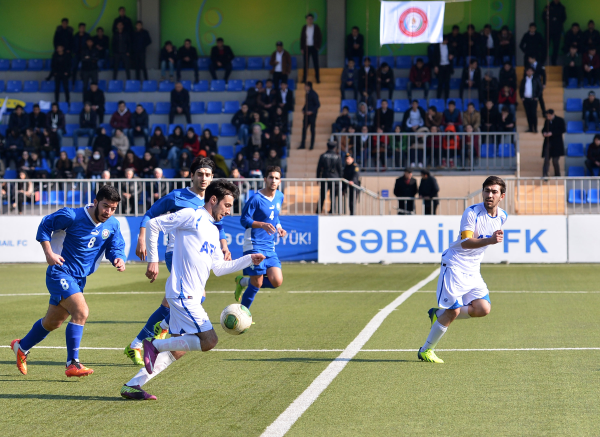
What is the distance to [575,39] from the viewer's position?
27.6m

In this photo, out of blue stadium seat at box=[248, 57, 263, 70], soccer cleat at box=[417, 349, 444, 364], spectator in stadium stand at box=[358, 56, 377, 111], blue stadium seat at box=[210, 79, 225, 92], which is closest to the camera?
soccer cleat at box=[417, 349, 444, 364]

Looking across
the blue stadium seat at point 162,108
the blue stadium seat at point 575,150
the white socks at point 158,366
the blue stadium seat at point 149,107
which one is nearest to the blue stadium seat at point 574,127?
the blue stadium seat at point 575,150

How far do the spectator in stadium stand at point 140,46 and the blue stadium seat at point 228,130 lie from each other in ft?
13.7

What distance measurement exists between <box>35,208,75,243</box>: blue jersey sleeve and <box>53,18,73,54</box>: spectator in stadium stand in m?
23.9

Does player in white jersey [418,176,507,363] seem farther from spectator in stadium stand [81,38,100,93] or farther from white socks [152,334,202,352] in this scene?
spectator in stadium stand [81,38,100,93]

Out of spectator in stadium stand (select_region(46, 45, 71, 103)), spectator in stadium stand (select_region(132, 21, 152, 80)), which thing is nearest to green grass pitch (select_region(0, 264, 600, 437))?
spectator in stadium stand (select_region(46, 45, 71, 103))

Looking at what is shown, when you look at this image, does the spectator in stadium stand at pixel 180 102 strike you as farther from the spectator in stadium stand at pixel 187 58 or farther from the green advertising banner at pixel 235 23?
the green advertising banner at pixel 235 23

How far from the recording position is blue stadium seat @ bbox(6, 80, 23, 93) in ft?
99.9

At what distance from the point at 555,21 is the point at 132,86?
15.0 metres

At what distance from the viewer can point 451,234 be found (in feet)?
63.8

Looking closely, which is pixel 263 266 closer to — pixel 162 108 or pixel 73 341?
pixel 73 341

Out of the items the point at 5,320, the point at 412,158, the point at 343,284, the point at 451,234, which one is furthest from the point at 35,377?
the point at 412,158

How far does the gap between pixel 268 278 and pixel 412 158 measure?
14.3 metres

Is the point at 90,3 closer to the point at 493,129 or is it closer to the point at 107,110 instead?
the point at 107,110
